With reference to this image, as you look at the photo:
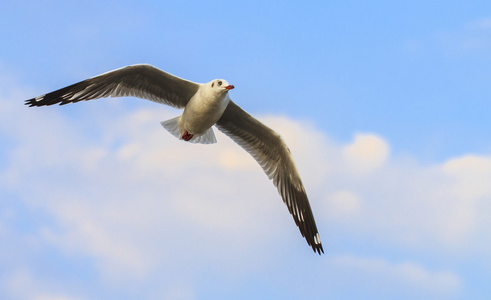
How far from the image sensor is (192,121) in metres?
11.0

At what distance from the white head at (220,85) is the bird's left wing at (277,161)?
46.2 inches

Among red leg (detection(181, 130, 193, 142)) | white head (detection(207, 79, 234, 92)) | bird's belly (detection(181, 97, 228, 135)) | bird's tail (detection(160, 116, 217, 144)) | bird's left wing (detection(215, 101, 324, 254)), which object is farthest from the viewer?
bird's left wing (detection(215, 101, 324, 254))

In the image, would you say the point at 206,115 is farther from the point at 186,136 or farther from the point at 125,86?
the point at 125,86

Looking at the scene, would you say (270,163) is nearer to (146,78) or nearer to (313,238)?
(313,238)

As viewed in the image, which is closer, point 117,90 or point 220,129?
point 117,90

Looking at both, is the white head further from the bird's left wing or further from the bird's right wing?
the bird's left wing

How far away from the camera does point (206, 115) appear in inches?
426

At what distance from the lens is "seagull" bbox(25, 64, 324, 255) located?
35.3 feet

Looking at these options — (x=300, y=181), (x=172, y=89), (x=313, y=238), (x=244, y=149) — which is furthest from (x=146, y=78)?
(x=313, y=238)

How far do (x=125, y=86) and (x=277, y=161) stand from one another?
9.34ft

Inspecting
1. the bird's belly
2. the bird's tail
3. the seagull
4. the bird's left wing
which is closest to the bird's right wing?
the seagull

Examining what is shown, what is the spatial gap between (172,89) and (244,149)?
174 centimetres

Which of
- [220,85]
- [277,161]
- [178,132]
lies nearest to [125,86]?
[178,132]

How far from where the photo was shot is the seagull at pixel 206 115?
1075cm
